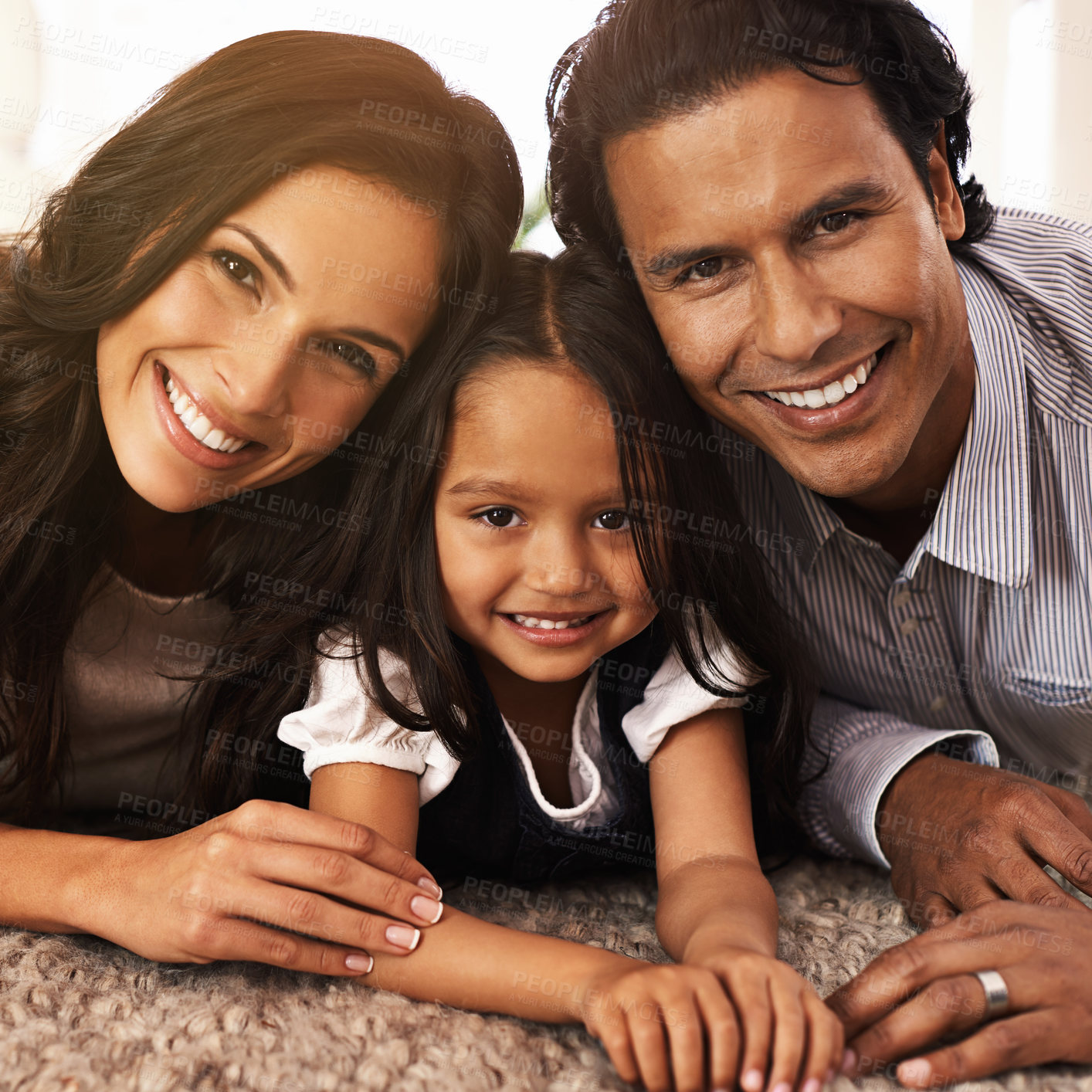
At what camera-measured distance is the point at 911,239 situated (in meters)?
1.10

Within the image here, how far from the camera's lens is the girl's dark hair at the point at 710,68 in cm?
107

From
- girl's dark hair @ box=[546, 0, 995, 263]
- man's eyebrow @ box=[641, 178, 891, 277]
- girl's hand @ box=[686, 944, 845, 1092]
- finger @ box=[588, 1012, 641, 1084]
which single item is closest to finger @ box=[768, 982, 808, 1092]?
girl's hand @ box=[686, 944, 845, 1092]

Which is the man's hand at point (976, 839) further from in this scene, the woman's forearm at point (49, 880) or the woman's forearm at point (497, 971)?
the woman's forearm at point (49, 880)

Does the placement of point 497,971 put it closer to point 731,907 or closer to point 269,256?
point 731,907

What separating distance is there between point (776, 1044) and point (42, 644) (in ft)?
2.97

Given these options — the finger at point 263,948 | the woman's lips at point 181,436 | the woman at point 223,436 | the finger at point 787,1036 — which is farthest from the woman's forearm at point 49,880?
the finger at point 787,1036

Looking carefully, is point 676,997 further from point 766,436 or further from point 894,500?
point 894,500

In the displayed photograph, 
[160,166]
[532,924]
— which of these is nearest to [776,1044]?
[532,924]

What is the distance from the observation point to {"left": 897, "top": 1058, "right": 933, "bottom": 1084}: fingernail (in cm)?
78

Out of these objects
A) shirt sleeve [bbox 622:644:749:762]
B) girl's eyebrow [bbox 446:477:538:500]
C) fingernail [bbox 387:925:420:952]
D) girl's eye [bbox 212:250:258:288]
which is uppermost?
girl's eye [bbox 212:250:258:288]

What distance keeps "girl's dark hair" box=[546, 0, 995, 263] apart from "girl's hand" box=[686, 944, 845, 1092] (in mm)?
784

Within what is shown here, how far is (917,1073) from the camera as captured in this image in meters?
0.79

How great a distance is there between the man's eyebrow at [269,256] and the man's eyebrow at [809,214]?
1.27 feet

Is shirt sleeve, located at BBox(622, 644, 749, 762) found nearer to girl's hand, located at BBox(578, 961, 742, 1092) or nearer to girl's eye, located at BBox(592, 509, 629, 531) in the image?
girl's eye, located at BBox(592, 509, 629, 531)
